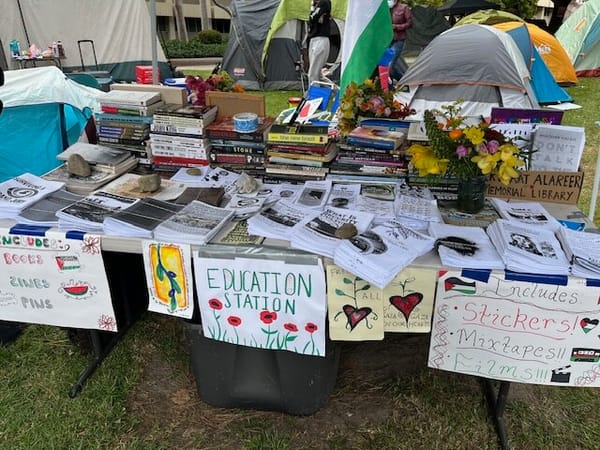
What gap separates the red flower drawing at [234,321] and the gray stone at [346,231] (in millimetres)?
471

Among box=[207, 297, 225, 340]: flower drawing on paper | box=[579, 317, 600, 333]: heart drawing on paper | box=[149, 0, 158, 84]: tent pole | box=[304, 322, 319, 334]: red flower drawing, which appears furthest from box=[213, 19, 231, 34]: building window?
box=[579, 317, 600, 333]: heart drawing on paper

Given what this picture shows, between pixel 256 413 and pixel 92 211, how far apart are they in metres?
1.06

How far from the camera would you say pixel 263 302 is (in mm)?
1716

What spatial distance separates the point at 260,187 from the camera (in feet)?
7.11

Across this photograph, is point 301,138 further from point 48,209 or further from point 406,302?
point 48,209

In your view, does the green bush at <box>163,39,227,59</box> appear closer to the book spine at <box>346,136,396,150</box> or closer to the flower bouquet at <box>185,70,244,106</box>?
the flower bouquet at <box>185,70,244,106</box>

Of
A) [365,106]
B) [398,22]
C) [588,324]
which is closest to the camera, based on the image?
[588,324]

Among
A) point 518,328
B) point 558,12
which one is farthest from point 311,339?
point 558,12

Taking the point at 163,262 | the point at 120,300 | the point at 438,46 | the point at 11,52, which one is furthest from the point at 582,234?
the point at 11,52

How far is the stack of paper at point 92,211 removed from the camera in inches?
70.4

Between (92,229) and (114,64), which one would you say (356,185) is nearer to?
(92,229)

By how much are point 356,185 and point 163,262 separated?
89 cm

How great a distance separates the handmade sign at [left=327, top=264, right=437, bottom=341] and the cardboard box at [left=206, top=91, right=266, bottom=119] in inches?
45.2

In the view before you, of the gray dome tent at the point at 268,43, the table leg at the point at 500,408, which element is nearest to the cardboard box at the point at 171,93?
the table leg at the point at 500,408
